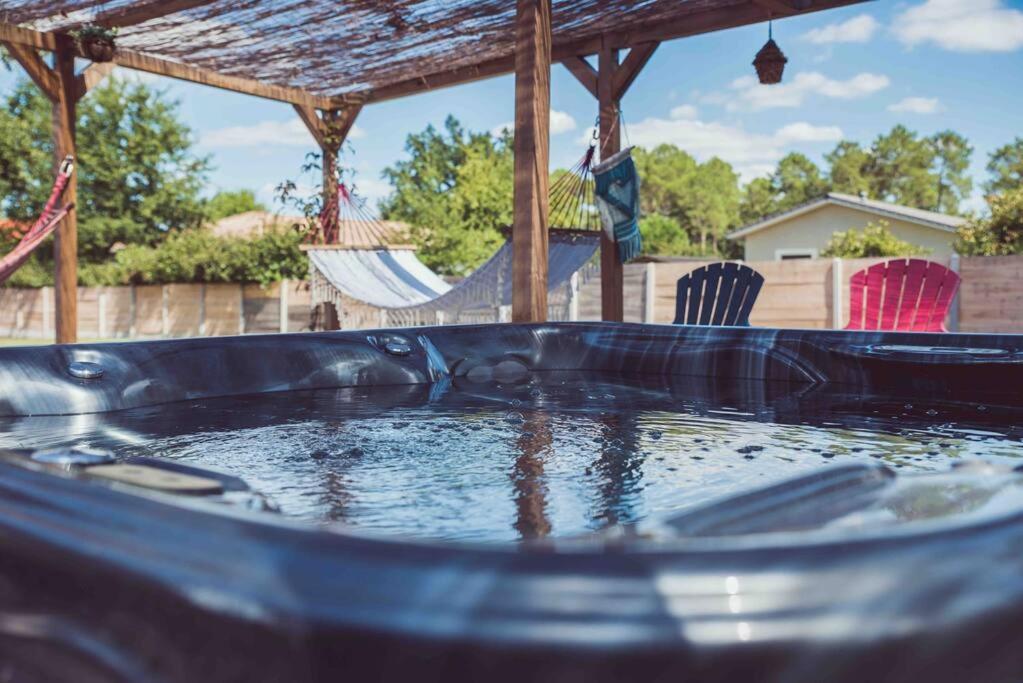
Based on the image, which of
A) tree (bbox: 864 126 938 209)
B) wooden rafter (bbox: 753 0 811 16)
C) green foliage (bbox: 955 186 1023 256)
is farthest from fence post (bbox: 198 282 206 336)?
tree (bbox: 864 126 938 209)

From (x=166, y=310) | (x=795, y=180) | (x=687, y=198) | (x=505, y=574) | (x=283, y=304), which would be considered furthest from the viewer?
(x=687, y=198)

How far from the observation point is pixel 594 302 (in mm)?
10617

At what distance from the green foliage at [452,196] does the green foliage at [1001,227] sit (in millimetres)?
6426

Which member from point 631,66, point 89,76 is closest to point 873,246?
point 631,66

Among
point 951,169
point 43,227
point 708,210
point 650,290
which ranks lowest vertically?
point 650,290

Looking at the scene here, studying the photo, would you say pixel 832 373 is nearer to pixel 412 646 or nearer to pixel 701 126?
pixel 412 646

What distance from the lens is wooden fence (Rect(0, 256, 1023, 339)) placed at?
8148mm

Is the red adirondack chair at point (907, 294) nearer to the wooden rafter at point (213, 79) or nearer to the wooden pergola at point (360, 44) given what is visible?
the wooden pergola at point (360, 44)

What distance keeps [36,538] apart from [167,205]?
17562 millimetres

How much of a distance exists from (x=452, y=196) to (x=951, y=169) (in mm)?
25826

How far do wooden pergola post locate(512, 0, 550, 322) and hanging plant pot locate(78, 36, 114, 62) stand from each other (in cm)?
256

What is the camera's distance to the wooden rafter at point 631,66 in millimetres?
5168

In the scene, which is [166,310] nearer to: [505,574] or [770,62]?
[770,62]

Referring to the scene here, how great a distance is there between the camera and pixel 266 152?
6141 centimetres
